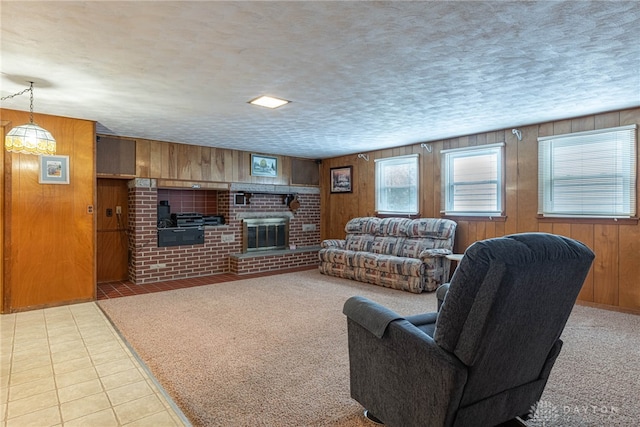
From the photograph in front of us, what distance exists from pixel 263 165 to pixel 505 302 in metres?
5.97

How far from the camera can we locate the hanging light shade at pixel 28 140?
3098 millimetres

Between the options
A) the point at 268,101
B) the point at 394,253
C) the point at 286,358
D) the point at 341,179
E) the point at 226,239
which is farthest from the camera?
the point at 341,179

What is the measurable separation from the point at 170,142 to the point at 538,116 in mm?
5351

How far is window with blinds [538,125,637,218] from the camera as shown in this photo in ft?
12.9

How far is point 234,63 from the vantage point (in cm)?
269

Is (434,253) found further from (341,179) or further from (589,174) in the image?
(341,179)

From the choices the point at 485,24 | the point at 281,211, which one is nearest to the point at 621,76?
the point at 485,24

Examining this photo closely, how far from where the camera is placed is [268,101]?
11.9 ft

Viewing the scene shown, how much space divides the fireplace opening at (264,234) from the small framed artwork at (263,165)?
916 millimetres

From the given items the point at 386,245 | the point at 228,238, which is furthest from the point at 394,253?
the point at 228,238

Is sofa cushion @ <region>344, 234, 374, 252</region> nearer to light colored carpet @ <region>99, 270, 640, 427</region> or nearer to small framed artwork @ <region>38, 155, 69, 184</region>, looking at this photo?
light colored carpet @ <region>99, 270, 640, 427</region>

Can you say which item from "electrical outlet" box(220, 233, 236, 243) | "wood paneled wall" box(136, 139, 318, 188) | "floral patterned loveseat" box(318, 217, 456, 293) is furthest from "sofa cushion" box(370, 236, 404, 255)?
"electrical outlet" box(220, 233, 236, 243)

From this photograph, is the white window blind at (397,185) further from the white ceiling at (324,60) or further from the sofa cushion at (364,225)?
the white ceiling at (324,60)

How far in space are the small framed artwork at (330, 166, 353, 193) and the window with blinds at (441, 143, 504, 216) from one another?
213 centimetres
